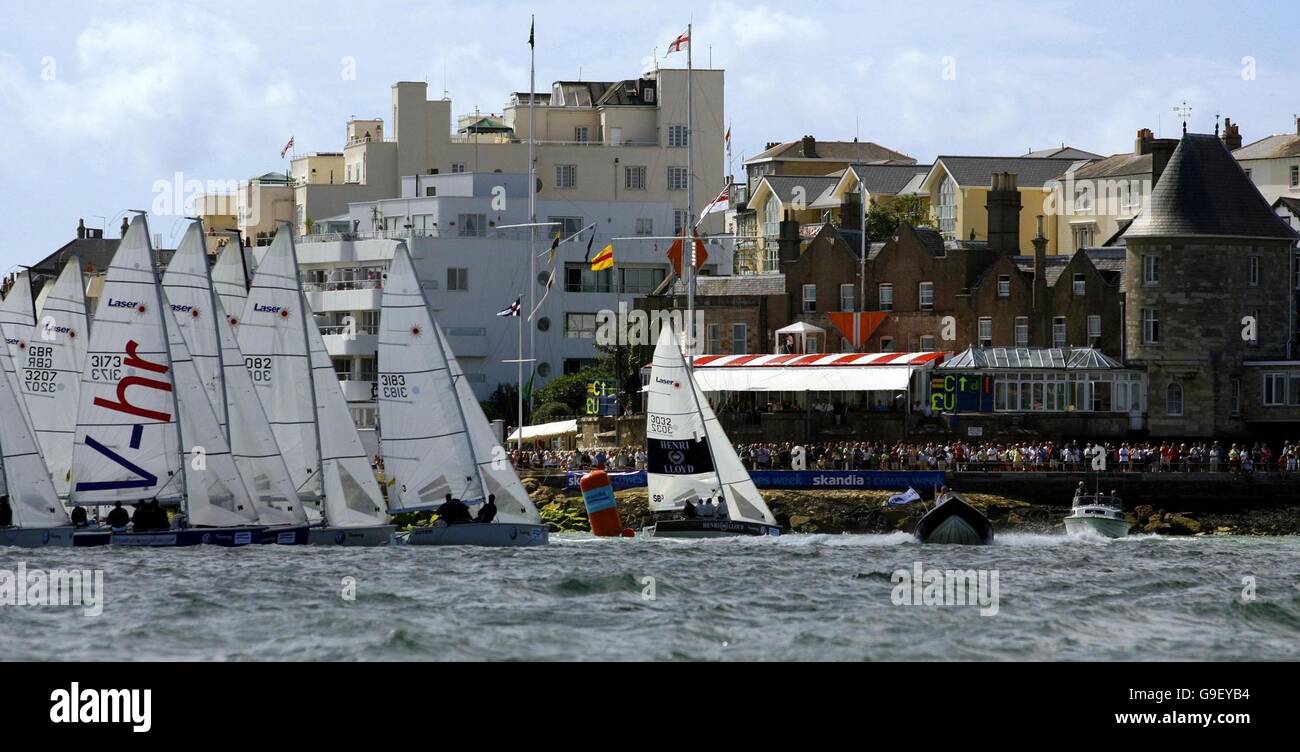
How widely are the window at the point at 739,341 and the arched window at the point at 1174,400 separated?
66.1 feet

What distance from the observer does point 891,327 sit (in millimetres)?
88438

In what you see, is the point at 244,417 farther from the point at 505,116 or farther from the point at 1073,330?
the point at 505,116

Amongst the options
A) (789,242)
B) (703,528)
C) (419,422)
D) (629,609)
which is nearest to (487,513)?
(419,422)

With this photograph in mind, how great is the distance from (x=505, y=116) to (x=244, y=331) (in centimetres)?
7733

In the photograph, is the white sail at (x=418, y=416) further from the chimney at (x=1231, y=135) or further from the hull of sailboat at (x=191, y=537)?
the chimney at (x=1231, y=135)

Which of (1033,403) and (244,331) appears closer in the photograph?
(244,331)

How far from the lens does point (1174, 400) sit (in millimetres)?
77938

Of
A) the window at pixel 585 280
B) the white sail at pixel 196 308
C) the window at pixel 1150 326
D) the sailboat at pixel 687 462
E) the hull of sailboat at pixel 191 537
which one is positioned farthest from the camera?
the window at pixel 585 280

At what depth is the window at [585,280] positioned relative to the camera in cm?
10862

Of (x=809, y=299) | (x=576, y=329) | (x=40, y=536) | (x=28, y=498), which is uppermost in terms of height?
(x=809, y=299)

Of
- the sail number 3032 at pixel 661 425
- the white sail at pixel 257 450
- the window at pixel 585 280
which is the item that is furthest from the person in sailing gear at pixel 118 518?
the window at pixel 585 280

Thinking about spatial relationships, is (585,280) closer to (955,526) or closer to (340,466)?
(955,526)

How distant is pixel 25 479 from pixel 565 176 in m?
71.9
